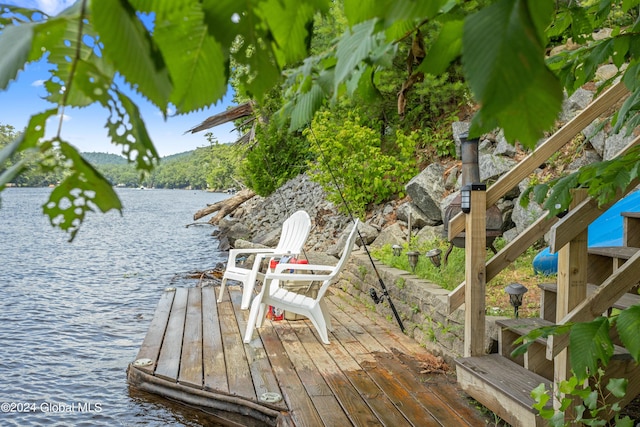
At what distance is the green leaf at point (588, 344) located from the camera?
1134 mm

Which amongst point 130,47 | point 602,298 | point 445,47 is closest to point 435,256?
point 602,298

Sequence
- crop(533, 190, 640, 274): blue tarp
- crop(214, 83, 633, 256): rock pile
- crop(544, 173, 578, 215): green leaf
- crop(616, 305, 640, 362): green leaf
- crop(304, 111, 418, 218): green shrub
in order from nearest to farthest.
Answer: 1. crop(616, 305, 640, 362): green leaf
2. crop(544, 173, 578, 215): green leaf
3. crop(533, 190, 640, 274): blue tarp
4. crop(214, 83, 633, 256): rock pile
5. crop(304, 111, 418, 218): green shrub

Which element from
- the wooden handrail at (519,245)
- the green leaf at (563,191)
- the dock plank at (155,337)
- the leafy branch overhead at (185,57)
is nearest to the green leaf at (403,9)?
the leafy branch overhead at (185,57)

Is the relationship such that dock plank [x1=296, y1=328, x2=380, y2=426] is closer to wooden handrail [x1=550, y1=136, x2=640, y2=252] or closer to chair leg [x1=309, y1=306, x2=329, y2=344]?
chair leg [x1=309, y1=306, x2=329, y2=344]

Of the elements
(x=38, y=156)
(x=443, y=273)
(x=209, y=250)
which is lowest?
(x=209, y=250)

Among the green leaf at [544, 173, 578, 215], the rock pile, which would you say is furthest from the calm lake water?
the rock pile

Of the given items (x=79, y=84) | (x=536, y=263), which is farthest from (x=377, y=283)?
(x=79, y=84)

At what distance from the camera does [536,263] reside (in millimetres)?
4766

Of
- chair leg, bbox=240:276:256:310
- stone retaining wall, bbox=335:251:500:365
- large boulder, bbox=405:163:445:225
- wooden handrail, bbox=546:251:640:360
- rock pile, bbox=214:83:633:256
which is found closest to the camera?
wooden handrail, bbox=546:251:640:360

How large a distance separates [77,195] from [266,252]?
590cm

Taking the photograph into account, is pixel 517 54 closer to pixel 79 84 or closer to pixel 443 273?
pixel 79 84

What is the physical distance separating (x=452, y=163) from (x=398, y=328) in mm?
4161

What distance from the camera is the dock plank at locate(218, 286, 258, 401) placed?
137 inches

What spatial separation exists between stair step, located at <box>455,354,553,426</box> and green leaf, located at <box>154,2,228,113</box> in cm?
246
